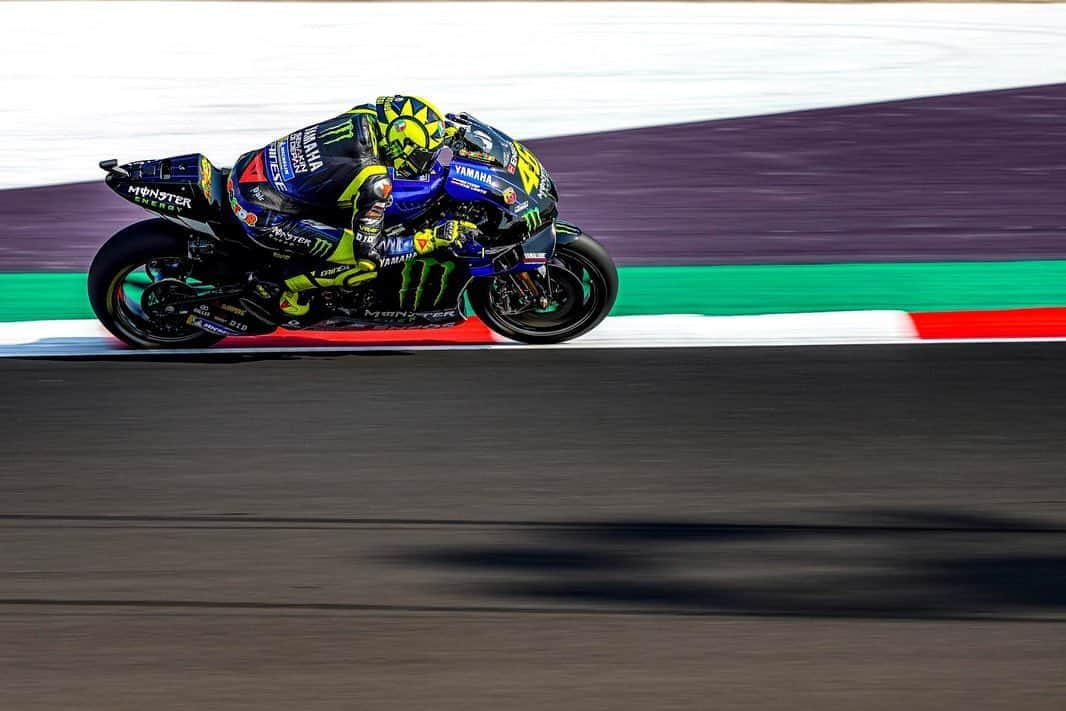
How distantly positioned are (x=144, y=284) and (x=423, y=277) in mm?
1558

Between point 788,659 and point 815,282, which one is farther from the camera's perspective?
point 815,282

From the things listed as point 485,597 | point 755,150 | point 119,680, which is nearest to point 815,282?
point 755,150

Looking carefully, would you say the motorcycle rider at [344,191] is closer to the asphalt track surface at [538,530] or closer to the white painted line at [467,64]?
the asphalt track surface at [538,530]

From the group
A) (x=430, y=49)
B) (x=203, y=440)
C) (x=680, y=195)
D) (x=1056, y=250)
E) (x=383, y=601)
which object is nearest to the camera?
(x=383, y=601)

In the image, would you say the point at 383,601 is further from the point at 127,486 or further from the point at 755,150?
the point at 755,150

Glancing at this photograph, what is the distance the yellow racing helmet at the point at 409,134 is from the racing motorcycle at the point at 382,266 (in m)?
0.09

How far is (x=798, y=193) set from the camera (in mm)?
13305

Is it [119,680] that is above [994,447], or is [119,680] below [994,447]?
below

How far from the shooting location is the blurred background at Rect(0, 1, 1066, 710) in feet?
19.3

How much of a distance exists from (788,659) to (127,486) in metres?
3.22

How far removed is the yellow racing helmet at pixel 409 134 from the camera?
9266mm

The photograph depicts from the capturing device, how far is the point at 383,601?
636cm

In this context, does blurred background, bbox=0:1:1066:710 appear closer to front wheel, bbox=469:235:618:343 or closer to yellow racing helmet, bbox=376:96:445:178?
front wheel, bbox=469:235:618:343

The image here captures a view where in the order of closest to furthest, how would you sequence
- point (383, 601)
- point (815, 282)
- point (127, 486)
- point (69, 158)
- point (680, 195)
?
point (383, 601) < point (127, 486) < point (815, 282) < point (680, 195) < point (69, 158)
